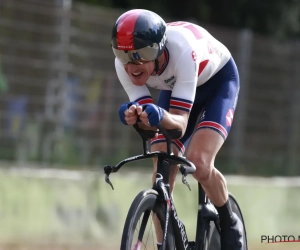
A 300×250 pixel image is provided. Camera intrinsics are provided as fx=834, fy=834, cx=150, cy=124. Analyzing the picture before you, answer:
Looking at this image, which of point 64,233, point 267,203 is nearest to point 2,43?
point 64,233

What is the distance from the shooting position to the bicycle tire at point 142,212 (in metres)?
5.30

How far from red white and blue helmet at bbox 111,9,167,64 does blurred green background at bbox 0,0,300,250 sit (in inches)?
148

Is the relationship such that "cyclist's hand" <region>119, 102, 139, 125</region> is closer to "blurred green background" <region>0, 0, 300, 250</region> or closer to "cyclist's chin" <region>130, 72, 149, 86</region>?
"cyclist's chin" <region>130, 72, 149, 86</region>

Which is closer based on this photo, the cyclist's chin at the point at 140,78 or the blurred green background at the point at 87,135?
the cyclist's chin at the point at 140,78

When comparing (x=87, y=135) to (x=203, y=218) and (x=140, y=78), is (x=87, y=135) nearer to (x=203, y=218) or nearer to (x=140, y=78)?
(x=203, y=218)

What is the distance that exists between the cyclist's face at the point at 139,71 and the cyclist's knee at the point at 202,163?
703 mm

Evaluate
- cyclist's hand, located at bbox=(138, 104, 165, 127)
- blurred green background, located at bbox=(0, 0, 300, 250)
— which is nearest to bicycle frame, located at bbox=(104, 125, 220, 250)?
cyclist's hand, located at bbox=(138, 104, 165, 127)

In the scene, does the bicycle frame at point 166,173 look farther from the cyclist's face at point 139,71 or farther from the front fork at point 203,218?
the cyclist's face at point 139,71

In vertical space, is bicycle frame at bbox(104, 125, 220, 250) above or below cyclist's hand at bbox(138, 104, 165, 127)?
below

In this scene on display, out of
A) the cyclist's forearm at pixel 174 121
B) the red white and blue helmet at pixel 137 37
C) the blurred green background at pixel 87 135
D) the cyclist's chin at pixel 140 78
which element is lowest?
the blurred green background at pixel 87 135

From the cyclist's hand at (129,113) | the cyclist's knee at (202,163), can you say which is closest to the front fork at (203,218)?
the cyclist's knee at (202,163)

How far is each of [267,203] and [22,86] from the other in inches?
144

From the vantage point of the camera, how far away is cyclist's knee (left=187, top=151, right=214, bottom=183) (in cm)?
617

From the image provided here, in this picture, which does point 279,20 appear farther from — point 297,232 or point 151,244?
point 151,244
